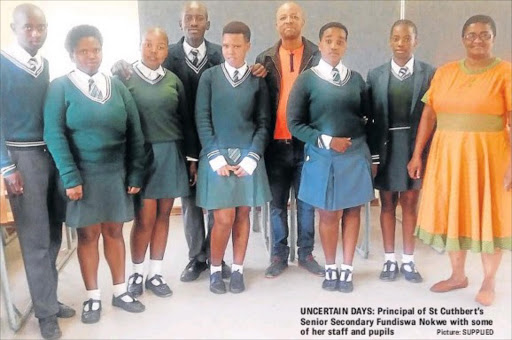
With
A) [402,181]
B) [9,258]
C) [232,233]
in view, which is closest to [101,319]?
[9,258]

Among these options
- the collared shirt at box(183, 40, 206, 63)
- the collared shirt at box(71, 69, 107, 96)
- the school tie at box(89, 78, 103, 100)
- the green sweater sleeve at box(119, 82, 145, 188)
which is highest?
the collared shirt at box(183, 40, 206, 63)

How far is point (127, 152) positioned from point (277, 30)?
1.77 feet

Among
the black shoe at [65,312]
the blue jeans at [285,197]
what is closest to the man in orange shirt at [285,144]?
the blue jeans at [285,197]

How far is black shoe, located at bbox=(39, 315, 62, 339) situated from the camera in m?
1.32

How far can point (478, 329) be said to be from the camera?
46.2 inches

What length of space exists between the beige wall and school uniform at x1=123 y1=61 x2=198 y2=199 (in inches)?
5.7

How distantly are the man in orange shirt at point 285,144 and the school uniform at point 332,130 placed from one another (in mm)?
117

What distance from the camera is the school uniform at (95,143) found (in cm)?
124

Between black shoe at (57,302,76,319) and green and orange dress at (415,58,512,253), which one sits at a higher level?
green and orange dress at (415,58,512,253)

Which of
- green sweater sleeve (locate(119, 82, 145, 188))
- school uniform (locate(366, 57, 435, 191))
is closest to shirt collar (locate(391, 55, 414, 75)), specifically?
school uniform (locate(366, 57, 435, 191))

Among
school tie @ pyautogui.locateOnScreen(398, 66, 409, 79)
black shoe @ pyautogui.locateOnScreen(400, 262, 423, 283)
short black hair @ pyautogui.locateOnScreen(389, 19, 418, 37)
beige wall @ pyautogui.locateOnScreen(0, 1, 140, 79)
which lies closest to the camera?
beige wall @ pyautogui.locateOnScreen(0, 1, 140, 79)

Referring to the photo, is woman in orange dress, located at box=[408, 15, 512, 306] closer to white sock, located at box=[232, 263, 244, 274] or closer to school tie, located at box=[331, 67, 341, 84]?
school tie, located at box=[331, 67, 341, 84]

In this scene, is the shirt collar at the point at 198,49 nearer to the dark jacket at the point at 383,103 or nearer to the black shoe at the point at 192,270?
the dark jacket at the point at 383,103

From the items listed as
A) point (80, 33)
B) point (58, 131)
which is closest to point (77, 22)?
point (80, 33)
